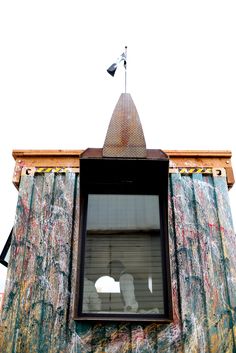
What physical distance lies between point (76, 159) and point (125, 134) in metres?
0.80

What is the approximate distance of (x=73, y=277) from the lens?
3.48 metres

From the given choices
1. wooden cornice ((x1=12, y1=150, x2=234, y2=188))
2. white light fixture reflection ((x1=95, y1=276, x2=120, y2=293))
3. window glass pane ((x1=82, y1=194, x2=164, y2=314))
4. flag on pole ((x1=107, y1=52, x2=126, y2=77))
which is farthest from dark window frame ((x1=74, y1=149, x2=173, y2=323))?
flag on pole ((x1=107, y1=52, x2=126, y2=77))

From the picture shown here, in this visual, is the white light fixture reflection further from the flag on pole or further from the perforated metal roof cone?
the flag on pole

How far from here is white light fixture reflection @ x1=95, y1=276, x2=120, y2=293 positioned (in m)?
3.44

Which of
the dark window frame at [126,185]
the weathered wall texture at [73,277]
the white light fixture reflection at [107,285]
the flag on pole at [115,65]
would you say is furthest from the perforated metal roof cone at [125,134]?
the white light fixture reflection at [107,285]

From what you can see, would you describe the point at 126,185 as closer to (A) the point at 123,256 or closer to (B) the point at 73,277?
(A) the point at 123,256

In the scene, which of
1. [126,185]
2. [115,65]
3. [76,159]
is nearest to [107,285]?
[126,185]

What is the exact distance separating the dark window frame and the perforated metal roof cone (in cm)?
9

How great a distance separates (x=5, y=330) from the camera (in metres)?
3.31

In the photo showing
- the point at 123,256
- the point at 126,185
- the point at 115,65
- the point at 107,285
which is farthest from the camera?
the point at 115,65

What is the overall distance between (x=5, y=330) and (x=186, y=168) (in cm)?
274

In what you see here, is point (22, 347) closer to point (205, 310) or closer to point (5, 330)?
point (5, 330)

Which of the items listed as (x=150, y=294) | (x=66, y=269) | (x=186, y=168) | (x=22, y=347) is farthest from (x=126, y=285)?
(x=186, y=168)

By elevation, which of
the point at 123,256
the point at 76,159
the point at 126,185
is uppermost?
the point at 76,159
